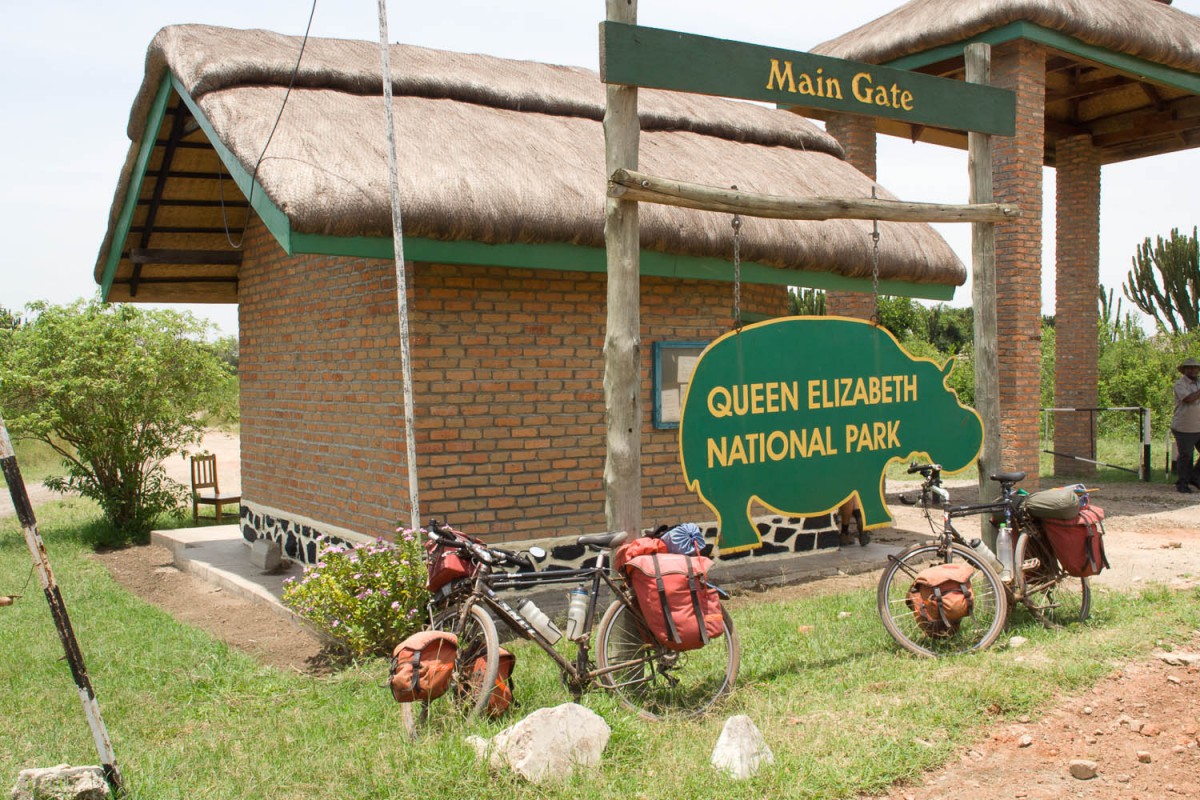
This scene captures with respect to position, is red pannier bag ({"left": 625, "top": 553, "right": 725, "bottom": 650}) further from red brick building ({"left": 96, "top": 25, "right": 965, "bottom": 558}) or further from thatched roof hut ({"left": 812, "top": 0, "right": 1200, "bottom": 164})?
thatched roof hut ({"left": 812, "top": 0, "right": 1200, "bottom": 164})

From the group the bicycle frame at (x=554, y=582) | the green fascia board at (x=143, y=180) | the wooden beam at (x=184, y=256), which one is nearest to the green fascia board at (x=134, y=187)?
the green fascia board at (x=143, y=180)

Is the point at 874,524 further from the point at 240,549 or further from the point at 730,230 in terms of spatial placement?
the point at 240,549

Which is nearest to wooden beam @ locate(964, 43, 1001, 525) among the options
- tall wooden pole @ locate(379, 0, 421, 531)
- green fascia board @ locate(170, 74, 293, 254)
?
tall wooden pole @ locate(379, 0, 421, 531)

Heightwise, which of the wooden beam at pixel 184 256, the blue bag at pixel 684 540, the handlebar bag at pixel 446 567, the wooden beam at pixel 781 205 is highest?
the wooden beam at pixel 184 256

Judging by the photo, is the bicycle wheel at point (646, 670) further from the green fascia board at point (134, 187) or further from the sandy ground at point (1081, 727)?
the green fascia board at point (134, 187)

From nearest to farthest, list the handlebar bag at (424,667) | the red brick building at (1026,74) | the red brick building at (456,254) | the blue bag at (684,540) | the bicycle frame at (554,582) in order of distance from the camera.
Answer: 1. the handlebar bag at (424,667)
2. the bicycle frame at (554,582)
3. the blue bag at (684,540)
4. the red brick building at (456,254)
5. the red brick building at (1026,74)

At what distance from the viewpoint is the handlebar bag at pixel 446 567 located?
4777 mm

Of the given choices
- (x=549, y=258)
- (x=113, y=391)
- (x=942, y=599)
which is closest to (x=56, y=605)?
(x=549, y=258)

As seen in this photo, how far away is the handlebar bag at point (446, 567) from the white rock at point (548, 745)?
0.91m

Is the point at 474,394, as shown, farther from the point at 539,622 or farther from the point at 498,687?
the point at 498,687

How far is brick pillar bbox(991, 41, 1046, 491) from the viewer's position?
1122 cm

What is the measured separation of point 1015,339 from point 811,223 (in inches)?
177

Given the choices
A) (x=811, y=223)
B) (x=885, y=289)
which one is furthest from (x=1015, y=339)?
(x=811, y=223)

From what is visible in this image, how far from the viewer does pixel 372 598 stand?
5.90m
